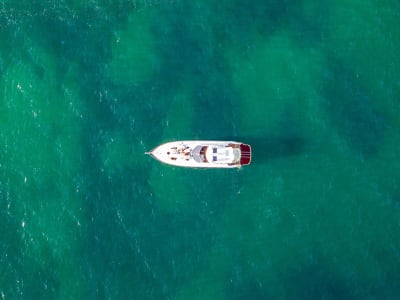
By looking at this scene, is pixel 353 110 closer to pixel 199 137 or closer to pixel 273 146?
pixel 273 146

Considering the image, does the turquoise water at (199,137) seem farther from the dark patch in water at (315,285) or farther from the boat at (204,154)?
the boat at (204,154)

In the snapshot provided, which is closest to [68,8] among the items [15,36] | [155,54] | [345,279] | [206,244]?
[15,36]

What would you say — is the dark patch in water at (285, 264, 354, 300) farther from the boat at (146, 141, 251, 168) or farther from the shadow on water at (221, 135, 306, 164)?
the boat at (146, 141, 251, 168)

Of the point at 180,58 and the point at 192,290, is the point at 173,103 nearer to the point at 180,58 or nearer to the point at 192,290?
the point at 180,58

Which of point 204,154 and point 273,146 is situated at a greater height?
point 204,154

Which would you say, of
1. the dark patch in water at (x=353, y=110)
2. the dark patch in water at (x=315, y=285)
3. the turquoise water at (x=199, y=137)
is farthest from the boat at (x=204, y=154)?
the dark patch in water at (x=315, y=285)

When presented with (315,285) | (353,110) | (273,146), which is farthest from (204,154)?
(315,285)

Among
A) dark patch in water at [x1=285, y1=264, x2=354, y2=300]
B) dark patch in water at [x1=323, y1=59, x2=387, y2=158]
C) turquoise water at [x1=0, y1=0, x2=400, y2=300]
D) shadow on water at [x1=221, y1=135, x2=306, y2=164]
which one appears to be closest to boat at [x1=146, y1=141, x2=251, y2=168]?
turquoise water at [x1=0, y1=0, x2=400, y2=300]
